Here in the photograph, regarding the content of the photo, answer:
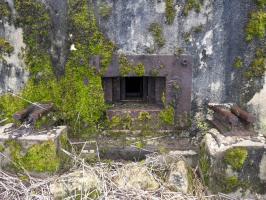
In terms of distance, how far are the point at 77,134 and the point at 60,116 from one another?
0.21 meters

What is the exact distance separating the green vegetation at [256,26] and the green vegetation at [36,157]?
68.8 inches

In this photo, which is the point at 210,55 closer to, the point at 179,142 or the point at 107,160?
the point at 179,142

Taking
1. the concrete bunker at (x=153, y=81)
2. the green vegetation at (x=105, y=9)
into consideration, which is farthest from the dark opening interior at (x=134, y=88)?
the green vegetation at (x=105, y=9)

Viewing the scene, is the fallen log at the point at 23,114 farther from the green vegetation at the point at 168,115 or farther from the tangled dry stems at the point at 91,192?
the green vegetation at the point at 168,115

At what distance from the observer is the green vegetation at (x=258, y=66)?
2.89 meters

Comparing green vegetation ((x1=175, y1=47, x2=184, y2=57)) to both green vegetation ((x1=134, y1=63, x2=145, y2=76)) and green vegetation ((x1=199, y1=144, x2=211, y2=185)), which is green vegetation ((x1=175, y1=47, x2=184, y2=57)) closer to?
green vegetation ((x1=134, y1=63, x2=145, y2=76))

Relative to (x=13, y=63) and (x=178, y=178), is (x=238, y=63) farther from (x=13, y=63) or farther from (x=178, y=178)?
(x=13, y=63)

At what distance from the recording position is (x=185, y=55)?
115 inches

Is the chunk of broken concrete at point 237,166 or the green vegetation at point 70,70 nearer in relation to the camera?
the chunk of broken concrete at point 237,166

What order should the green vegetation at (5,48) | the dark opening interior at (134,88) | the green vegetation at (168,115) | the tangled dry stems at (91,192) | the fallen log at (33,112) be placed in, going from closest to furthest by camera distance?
the tangled dry stems at (91,192) → the fallen log at (33,112) → the green vegetation at (5,48) → the green vegetation at (168,115) → the dark opening interior at (134,88)

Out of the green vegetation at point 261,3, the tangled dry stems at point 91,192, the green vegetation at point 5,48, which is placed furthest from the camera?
the green vegetation at point 5,48

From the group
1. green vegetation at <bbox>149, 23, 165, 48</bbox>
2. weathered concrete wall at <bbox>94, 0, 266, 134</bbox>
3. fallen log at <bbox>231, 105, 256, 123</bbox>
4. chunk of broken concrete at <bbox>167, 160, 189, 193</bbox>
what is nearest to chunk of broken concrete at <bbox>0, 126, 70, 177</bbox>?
chunk of broken concrete at <bbox>167, 160, 189, 193</bbox>

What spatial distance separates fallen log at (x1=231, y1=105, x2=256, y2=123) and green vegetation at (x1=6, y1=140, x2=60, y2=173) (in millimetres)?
1400

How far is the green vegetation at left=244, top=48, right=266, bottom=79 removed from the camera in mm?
2887
